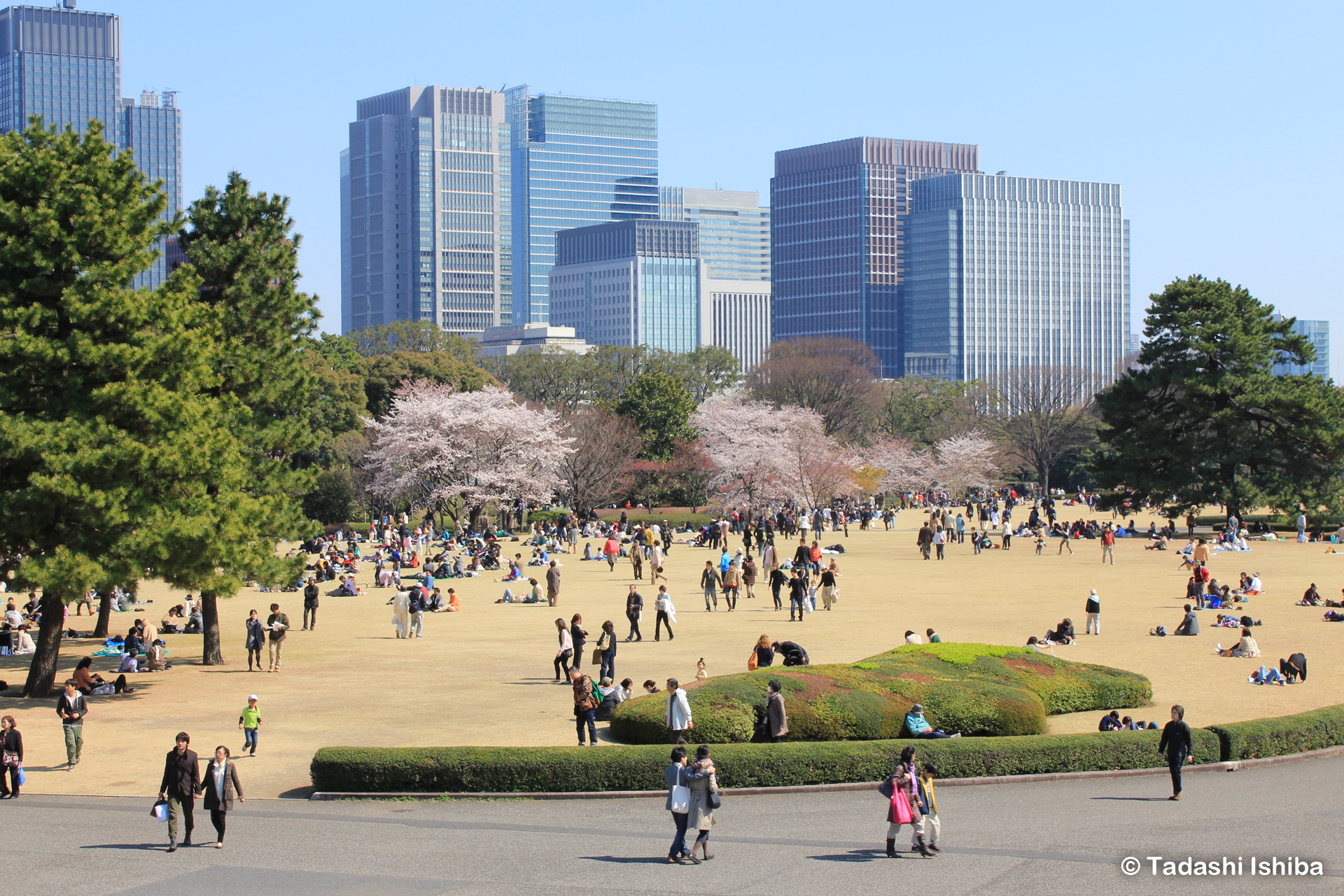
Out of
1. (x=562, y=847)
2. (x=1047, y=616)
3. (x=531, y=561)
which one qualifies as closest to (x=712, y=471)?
(x=531, y=561)

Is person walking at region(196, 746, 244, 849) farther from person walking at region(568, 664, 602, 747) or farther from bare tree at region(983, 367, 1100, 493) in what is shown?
bare tree at region(983, 367, 1100, 493)

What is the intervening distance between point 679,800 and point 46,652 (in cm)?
1667

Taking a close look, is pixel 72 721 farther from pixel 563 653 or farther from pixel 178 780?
pixel 563 653

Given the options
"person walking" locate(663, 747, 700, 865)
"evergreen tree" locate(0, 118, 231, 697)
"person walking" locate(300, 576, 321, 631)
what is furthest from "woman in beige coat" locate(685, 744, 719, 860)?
"person walking" locate(300, 576, 321, 631)

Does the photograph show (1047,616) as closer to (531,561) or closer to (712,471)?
(531,561)

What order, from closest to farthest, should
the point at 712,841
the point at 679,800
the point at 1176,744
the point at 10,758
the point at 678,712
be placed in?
1. the point at 679,800
2. the point at 712,841
3. the point at 1176,744
4. the point at 10,758
5. the point at 678,712

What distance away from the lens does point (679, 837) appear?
44.0 ft

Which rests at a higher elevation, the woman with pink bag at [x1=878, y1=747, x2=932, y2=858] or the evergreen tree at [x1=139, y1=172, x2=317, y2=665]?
the evergreen tree at [x1=139, y1=172, x2=317, y2=665]

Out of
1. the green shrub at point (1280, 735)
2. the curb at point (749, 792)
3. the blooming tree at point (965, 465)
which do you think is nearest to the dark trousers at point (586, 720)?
the curb at point (749, 792)

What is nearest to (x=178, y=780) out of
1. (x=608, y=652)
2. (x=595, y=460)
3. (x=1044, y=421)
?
(x=608, y=652)

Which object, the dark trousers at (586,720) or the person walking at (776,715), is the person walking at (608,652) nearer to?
the dark trousers at (586,720)

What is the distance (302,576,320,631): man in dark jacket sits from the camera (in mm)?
32656

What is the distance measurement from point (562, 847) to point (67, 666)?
61.3 feet

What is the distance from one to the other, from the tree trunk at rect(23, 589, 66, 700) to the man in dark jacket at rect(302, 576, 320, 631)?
8110 mm
